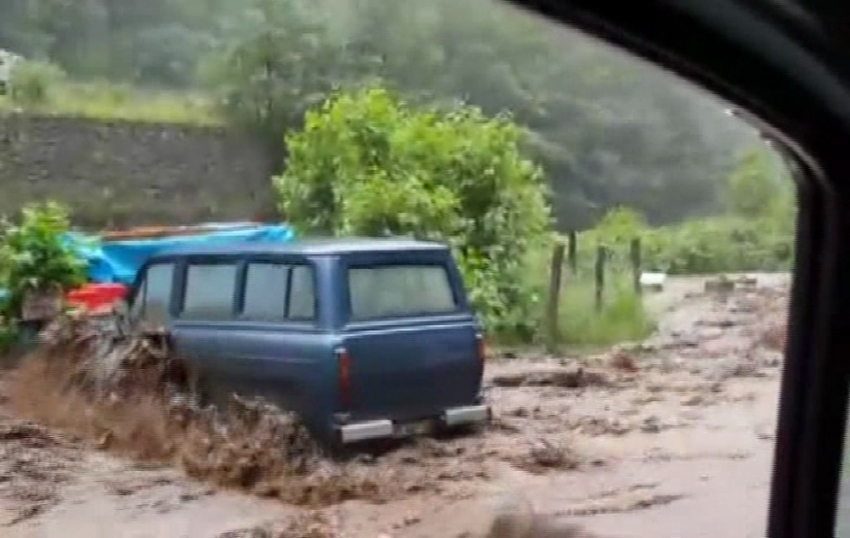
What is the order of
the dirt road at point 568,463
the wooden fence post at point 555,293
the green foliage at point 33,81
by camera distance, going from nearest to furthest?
the green foliage at point 33,81
the dirt road at point 568,463
the wooden fence post at point 555,293

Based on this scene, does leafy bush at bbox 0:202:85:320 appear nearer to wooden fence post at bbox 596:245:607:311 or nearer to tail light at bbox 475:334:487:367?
tail light at bbox 475:334:487:367

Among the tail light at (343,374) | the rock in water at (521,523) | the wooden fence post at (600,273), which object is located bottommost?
the rock in water at (521,523)

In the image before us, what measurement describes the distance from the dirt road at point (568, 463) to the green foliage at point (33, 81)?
0.29 meters

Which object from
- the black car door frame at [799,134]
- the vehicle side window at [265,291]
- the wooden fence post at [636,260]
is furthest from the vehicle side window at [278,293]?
the black car door frame at [799,134]

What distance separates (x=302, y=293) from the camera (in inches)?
51.1

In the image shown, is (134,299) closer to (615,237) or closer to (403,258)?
(403,258)

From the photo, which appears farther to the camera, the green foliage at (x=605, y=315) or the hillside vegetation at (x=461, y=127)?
the green foliage at (x=605, y=315)

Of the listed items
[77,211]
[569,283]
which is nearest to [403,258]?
[569,283]

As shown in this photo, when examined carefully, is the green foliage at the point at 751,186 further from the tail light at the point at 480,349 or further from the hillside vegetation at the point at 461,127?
the tail light at the point at 480,349

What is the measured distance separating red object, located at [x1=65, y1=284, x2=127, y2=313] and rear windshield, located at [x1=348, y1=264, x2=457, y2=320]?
23cm

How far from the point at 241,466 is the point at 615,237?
0.46 meters

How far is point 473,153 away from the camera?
4.40ft

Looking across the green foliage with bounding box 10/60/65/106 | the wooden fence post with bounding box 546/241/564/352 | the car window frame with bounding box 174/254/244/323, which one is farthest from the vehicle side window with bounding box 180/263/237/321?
the wooden fence post with bounding box 546/241/564/352

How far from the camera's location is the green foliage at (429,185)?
4.21 ft
